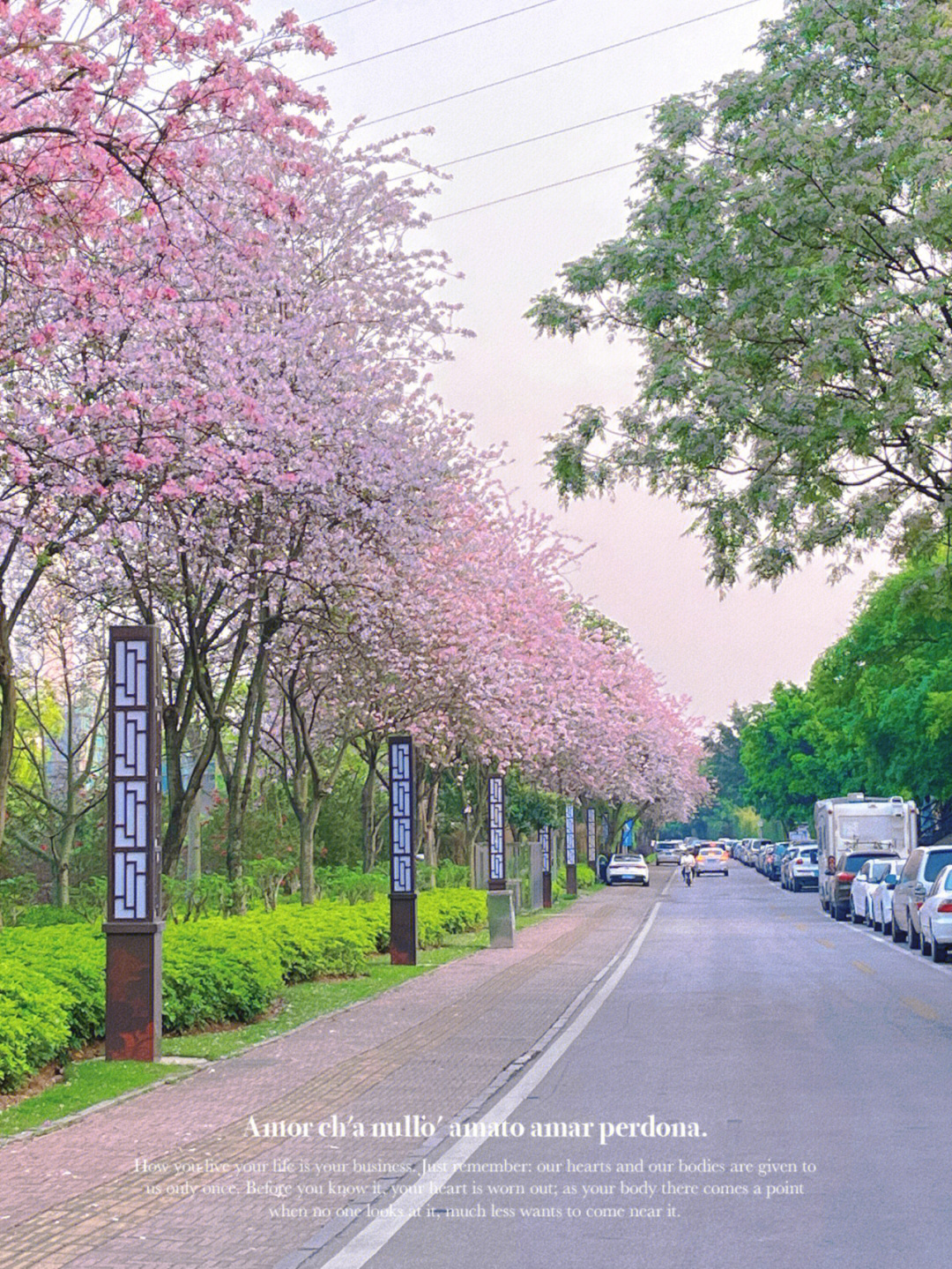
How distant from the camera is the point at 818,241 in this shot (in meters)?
17.1

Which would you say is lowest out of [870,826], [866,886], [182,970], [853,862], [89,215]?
[182,970]

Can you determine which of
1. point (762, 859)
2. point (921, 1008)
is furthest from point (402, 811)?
point (762, 859)

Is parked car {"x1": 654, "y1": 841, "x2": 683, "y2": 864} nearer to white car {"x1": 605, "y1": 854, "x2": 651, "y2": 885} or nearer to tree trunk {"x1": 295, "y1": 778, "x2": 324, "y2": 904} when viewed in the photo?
white car {"x1": 605, "y1": 854, "x2": 651, "y2": 885}

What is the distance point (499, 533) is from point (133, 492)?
19.7m

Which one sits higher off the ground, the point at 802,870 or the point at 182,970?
the point at 802,870

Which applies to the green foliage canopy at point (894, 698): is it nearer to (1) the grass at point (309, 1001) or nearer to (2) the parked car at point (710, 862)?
(1) the grass at point (309, 1001)

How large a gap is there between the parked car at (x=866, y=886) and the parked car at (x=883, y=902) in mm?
592

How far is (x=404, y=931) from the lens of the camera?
950 inches

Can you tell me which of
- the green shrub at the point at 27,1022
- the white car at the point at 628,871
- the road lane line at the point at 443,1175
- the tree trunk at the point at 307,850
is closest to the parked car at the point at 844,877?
the tree trunk at the point at 307,850

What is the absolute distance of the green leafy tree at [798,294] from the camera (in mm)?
16234

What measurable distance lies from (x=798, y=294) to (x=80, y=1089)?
33.7 feet

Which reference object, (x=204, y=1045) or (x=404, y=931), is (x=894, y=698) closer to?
(x=404, y=931)

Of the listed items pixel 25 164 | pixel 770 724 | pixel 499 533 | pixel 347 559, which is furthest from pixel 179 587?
pixel 770 724

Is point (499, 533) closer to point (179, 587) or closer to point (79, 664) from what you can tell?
point (79, 664)
